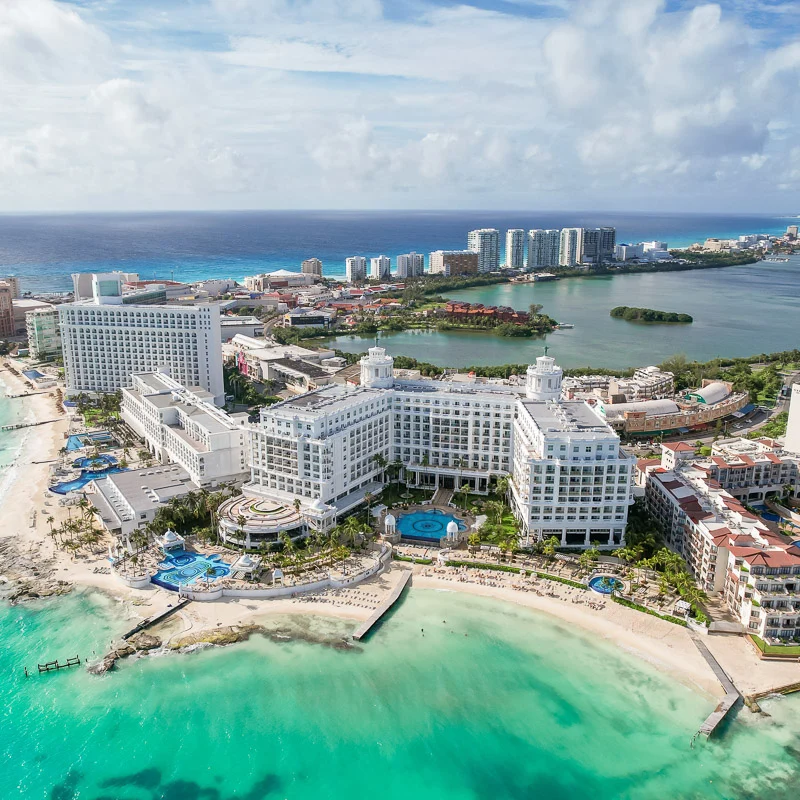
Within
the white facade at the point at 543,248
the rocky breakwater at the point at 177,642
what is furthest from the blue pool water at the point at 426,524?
the white facade at the point at 543,248

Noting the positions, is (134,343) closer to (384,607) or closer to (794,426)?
(384,607)

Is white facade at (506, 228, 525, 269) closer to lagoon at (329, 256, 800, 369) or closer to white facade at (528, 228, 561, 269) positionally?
white facade at (528, 228, 561, 269)

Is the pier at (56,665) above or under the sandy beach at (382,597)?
under

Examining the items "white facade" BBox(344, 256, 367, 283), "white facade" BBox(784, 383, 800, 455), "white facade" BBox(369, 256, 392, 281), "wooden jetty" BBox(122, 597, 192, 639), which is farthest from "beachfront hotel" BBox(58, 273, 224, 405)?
"white facade" BBox(369, 256, 392, 281)

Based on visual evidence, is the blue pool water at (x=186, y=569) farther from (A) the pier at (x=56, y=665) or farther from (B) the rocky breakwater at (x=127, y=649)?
(A) the pier at (x=56, y=665)

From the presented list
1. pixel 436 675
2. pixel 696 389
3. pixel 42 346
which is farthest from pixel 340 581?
pixel 42 346

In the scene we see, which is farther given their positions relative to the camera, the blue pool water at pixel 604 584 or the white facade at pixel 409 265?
the white facade at pixel 409 265
